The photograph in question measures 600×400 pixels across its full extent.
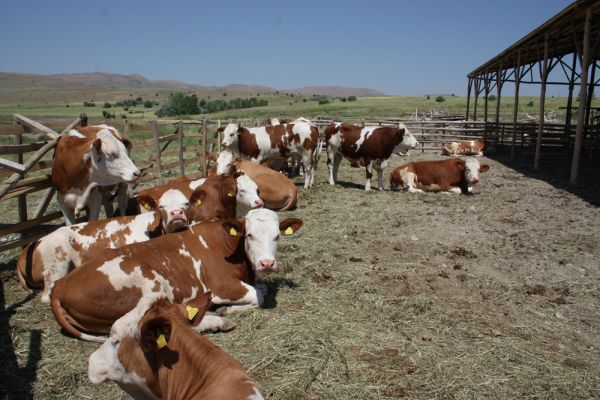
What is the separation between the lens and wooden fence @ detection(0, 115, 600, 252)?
602 cm

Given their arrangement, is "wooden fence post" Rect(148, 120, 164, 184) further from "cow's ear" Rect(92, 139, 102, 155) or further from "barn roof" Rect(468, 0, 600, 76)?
"barn roof" Rect(468, 0, 600, 76)

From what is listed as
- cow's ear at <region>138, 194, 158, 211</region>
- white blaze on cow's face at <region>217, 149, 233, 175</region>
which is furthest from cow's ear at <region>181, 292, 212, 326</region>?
white blaze on cow's face at <region>217, 149, 233, 175</region>

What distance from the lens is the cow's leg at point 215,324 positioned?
14.4ft

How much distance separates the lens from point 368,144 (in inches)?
499

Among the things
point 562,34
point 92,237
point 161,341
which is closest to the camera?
point 161,341

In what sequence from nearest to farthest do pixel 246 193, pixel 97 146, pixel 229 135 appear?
1. pixel 97 146
2. pixel 246 193
3. pixel 229 135

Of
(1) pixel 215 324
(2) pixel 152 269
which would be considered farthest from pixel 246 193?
(1) pixel 215 324

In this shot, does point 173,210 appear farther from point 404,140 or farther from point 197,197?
point 404,140

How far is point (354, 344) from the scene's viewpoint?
4227mm

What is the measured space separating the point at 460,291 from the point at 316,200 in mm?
5938

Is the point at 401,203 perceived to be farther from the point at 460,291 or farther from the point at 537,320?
the point at 537,320

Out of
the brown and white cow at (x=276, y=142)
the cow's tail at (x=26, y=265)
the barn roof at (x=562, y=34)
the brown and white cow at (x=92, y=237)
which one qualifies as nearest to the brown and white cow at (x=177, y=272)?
the brown and white cow at (x=92, y=237)

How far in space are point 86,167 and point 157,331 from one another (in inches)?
168

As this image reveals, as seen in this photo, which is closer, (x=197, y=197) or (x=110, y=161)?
(x=197, y=197)
